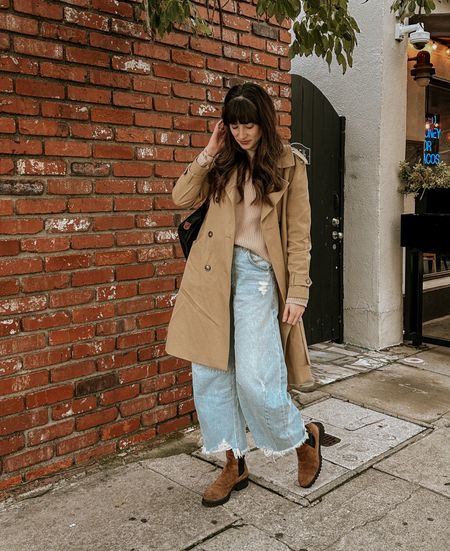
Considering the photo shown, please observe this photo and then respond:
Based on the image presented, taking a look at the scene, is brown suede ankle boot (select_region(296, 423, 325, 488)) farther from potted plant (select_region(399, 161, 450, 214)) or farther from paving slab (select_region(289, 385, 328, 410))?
potted plant (select_region(399, 161, 450, 214))

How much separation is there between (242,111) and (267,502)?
1.84 meters

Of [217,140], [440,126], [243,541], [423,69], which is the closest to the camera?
[243,541]

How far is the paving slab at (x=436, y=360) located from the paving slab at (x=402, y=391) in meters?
0.11

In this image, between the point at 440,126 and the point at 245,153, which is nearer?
the point at 245,153

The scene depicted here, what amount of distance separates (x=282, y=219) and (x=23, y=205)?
1260 millimetres

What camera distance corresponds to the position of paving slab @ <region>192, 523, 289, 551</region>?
2.69 meters

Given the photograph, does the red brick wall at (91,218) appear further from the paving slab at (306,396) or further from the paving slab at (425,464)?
the paving slab at (425,464)

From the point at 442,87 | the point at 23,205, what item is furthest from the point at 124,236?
the point at 442,87

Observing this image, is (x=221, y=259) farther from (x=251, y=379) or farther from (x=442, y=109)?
(x=442, y=109)

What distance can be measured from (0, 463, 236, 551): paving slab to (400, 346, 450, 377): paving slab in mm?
2966

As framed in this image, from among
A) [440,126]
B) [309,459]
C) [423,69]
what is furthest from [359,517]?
[440,126]

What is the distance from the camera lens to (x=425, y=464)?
352 cm

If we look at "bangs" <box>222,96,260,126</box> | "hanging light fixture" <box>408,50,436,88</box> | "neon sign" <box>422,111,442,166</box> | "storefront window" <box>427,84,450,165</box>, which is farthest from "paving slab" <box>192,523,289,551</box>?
"storefront window" <box>427,84,450,165</box>

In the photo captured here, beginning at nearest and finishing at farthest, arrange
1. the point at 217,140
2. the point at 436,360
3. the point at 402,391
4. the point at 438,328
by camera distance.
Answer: the point at 217,140, the point at 402,391, the point at 436,360, the point at 438,328
